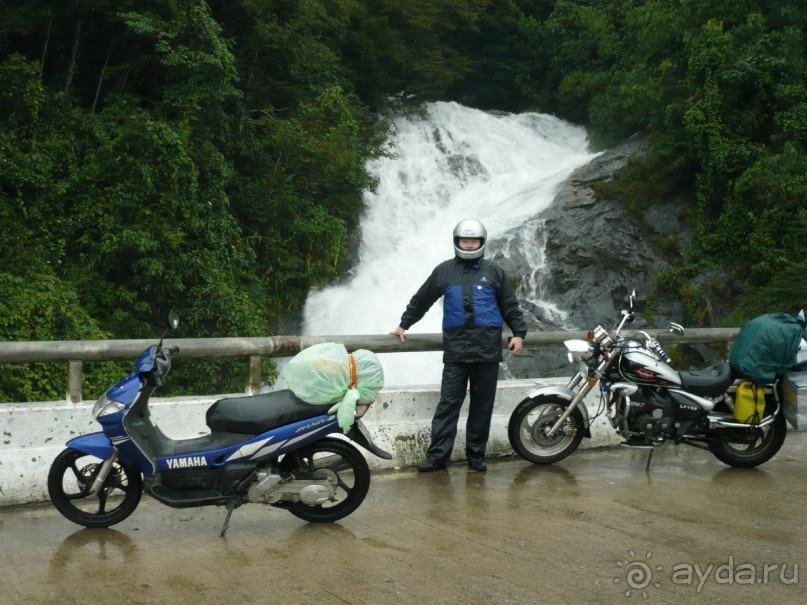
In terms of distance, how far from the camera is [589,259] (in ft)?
74.4

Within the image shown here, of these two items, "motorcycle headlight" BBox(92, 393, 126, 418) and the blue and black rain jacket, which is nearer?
"motorcycle headlight" BBox(92, 393, 126, 418)

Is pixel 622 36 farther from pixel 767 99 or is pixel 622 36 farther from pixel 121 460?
pixel 121 460

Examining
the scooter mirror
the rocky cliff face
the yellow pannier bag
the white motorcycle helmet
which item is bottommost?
the yellow pannier bag

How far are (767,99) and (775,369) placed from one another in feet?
58.8

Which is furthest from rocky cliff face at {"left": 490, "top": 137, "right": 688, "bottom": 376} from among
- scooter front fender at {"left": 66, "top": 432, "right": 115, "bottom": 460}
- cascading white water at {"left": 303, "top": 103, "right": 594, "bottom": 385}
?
scooter front fender at {"left": 66, "top": 432, "right": 115, "bottom": 460}

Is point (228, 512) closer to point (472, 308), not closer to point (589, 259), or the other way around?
point (472, 308)

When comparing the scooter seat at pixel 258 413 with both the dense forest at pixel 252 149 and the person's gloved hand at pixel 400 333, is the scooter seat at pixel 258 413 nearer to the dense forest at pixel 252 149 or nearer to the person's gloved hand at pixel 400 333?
the person's gloved hand at pixel 400 333

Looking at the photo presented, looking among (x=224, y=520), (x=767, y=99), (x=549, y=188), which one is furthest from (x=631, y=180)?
(x=224, y=520)

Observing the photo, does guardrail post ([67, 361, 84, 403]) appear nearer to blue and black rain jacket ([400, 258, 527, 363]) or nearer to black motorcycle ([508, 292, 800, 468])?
blue and black rain jacket ([400, 258, 527, 363])

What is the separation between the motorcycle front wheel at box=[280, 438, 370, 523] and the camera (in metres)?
5.91

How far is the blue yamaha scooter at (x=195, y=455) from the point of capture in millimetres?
5672

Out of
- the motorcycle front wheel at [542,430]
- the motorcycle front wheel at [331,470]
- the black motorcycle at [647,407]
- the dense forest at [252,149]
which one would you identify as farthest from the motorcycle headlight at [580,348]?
the dense forest at [252,149]

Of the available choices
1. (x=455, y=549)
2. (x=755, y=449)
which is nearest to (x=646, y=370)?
(x=755, y=449)

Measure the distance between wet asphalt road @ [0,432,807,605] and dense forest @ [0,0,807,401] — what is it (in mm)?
9982
